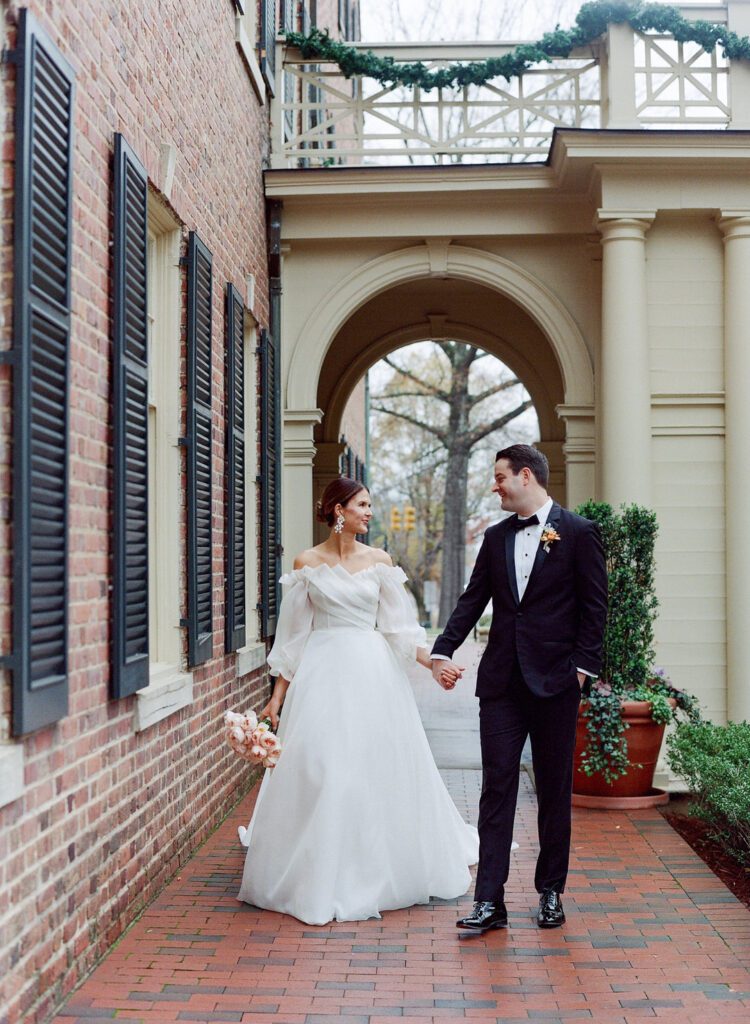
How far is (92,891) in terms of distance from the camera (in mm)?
4770

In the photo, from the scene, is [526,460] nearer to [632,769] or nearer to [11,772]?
[11,772]

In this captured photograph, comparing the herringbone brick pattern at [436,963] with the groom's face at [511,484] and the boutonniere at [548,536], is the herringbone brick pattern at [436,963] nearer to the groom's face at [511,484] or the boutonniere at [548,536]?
the boutonniere at [548,536]

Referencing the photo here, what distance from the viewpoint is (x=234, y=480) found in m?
8.21

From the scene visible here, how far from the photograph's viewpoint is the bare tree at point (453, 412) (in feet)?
98.0

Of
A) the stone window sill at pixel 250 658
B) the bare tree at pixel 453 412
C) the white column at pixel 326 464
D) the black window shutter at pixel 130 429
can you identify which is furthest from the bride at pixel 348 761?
the bare tree at pixel 453 412

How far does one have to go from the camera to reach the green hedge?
6.43 metres

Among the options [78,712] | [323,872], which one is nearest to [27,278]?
[78,712]

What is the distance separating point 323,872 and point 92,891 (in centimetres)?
122

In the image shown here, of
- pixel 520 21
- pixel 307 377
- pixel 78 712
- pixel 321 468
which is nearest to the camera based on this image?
pixel 78 712

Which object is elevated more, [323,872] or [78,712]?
[78,712]

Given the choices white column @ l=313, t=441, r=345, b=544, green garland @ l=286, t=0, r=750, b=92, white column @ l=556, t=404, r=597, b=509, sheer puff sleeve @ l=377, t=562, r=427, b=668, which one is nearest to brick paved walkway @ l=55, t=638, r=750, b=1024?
sheer puff sleeve @ l=377, t=562, r=427, b=668

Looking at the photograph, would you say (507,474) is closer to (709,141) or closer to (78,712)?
(78,712)

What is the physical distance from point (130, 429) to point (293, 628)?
148cm

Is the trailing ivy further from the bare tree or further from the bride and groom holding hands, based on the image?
the bare tree
